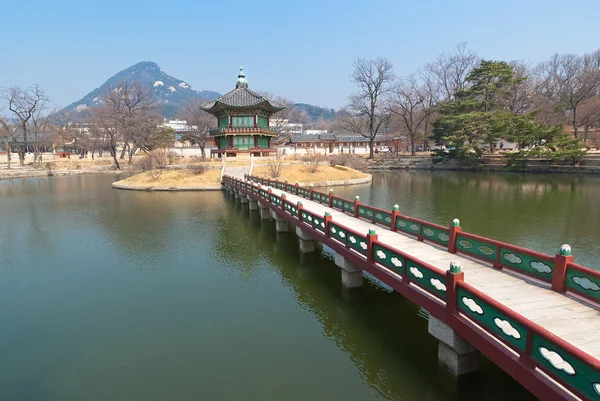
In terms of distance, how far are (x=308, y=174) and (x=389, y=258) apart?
35461 mm

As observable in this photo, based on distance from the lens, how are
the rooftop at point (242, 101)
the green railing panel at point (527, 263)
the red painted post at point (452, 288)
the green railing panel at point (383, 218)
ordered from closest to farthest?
the red painted post at point (452, 288), the green railing panel at point (527, 263), the green railing panel at point (383, 218), the rooftop at point (242, 101)

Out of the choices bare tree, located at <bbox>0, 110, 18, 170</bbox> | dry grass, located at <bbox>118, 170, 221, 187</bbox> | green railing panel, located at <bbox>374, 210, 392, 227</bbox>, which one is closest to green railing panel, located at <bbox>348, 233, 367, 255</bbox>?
green railing panel, located at <bbox>374, 210, 392, 227</bbox>

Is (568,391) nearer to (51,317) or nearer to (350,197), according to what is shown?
(51,317)

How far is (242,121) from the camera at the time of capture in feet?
159

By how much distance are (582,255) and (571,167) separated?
4187cm

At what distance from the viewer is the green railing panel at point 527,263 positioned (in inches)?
325

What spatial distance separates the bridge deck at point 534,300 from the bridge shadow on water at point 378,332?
4.90 ft

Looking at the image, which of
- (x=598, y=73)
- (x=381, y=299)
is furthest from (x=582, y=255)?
(x=598, y=73)

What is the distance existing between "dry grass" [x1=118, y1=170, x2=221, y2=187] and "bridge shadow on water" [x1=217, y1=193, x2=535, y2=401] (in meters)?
24.6

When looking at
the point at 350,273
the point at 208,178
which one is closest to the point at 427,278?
the point at 350,273

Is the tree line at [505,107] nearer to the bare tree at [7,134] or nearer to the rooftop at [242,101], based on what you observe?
the rooftop at [242,101]

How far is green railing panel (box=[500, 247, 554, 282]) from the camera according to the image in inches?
325

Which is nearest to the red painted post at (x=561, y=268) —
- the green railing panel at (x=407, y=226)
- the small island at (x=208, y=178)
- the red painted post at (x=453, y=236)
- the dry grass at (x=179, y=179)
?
the red painted post at (x=453, y=236)

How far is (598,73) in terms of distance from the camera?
63.7 m
